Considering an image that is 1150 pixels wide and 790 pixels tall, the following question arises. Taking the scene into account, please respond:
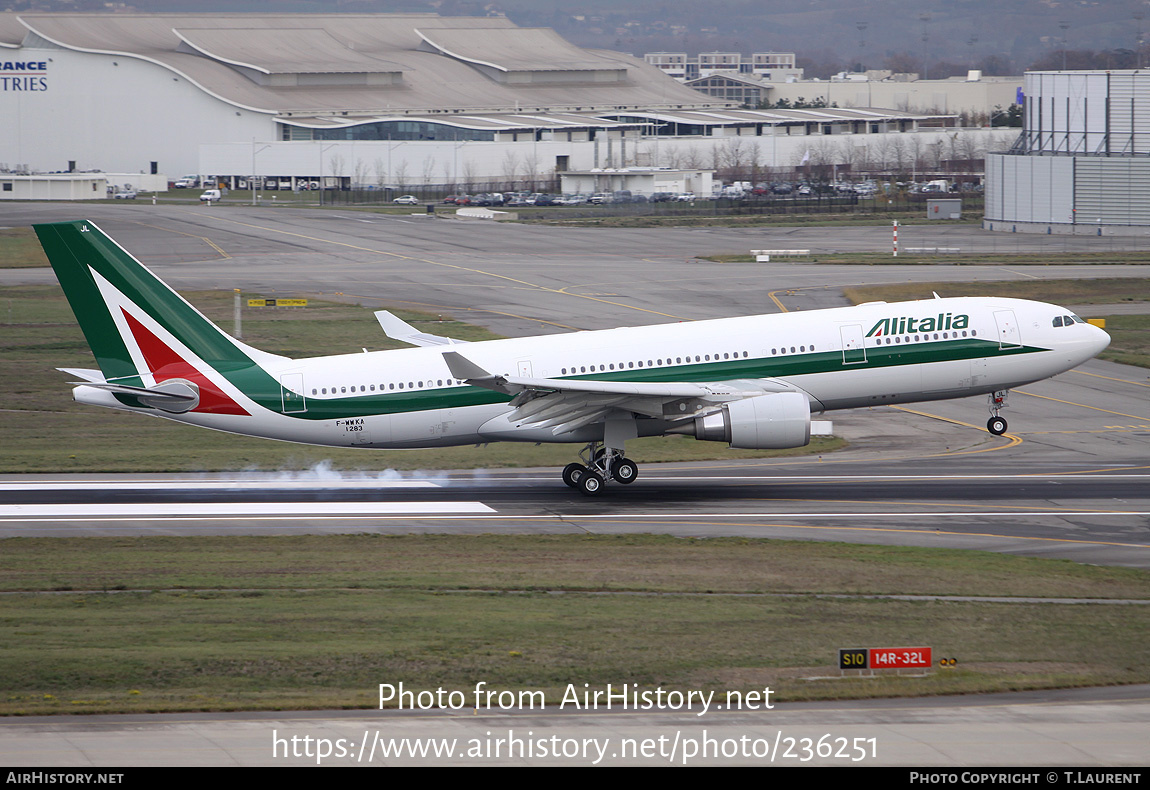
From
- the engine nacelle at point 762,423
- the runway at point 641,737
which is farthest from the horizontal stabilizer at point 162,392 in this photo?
the runway at point 641,737

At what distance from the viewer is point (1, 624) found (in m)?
23.7

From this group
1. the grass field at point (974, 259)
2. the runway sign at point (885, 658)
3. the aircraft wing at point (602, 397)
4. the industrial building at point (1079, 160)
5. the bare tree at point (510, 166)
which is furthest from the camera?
the bare tree at point (510, 166)

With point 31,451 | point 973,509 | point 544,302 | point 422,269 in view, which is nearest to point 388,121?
point 422,269

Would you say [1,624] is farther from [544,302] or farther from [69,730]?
[544,302]

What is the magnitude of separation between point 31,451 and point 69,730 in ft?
90.9

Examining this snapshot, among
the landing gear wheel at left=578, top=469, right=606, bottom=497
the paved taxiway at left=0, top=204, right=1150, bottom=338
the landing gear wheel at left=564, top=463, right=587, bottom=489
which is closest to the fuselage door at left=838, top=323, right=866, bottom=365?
the landing gear wheel at left=578, top=469, right=606, bottom=497

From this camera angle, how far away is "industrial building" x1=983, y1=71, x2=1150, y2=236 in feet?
363

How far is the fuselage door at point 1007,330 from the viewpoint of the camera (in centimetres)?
3831

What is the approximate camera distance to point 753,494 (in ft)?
122

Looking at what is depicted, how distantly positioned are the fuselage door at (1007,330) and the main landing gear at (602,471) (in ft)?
39.9

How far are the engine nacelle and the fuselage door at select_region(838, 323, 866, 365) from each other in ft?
9.23

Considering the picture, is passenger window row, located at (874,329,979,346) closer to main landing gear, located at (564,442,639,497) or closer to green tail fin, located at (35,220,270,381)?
main landing gear, located at (564,442,639,497)

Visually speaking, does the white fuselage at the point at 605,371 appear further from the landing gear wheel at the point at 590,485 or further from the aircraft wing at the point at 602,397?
the landing gear wheel at the point at 590,485

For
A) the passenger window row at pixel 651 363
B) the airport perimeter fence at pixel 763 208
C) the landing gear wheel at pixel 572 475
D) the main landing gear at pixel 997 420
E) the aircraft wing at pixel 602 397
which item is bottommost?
the landing gear wheel at pixel 572 475
